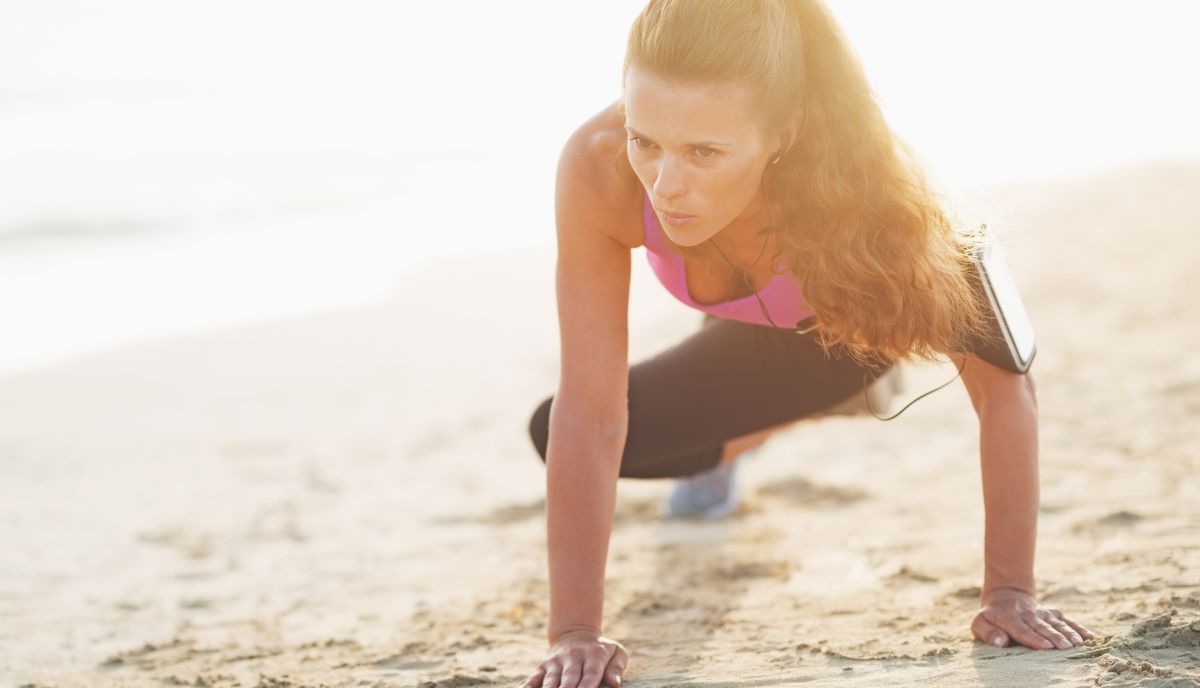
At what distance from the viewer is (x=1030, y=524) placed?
7.93 feet

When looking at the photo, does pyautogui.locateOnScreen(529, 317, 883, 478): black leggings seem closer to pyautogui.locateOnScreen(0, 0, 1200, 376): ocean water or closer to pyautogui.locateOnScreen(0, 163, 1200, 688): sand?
pyautogui.locateOnScreen(0, 163, 1200, 688): sand

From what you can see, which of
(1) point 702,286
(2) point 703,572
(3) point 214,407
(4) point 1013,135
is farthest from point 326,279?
(4) point 1013,135

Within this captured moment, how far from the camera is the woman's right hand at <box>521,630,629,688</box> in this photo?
2268 millimetres

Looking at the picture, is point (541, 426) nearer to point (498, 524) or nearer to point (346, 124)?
point (498, 524)

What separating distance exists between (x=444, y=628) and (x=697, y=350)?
32.9 inches

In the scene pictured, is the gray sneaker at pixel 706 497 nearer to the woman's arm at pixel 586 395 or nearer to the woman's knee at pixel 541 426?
the woman's knee at pixel 541 426

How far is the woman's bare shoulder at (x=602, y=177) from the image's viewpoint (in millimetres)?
2350

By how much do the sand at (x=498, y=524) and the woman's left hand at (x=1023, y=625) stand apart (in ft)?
0.12

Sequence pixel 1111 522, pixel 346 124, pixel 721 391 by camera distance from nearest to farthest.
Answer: pixel 721 391 < pixel 1111 522 < pixel 346 124

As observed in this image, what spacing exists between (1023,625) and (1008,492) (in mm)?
239

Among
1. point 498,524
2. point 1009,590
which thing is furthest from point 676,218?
point 498,524

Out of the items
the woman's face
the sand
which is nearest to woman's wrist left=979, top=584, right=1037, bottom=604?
the sand

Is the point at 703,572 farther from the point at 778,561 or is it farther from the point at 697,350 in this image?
the point at 697,350

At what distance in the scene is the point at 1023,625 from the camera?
2.34m
